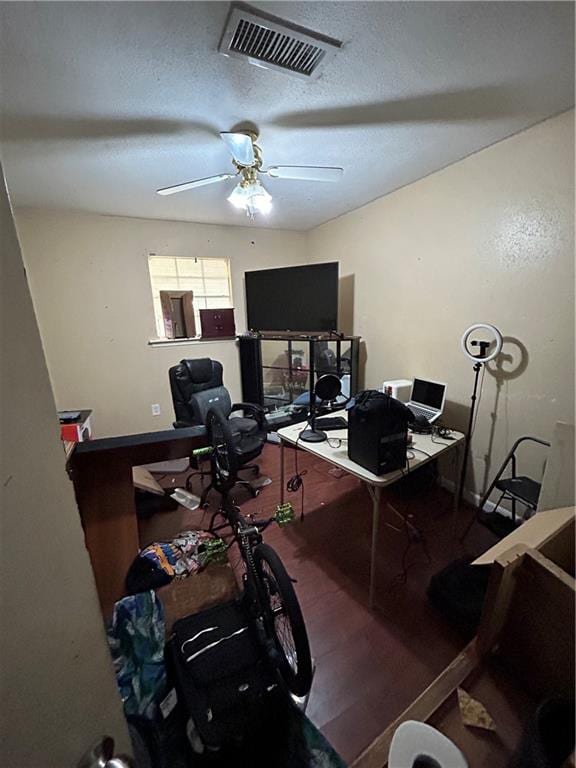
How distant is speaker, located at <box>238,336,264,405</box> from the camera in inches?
153

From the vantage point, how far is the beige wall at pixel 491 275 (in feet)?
5.93

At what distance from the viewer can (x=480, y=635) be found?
2.98ft

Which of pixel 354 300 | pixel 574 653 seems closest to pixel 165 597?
pixel 574 653

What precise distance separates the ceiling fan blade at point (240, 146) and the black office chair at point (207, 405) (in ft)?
5.60

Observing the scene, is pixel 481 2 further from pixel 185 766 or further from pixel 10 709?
pixel 185 766

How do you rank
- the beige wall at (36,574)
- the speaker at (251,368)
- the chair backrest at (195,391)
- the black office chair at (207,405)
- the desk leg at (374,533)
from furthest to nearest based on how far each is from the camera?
1. the speaker at (251,368)
2. the chair backrest at (195,391)
3. the black office chair at (207,405)
4. the desk leg at (374,533)
5. the beige wall at (36,574)

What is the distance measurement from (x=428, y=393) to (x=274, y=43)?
2.23m

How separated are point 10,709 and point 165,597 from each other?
145 centimetres

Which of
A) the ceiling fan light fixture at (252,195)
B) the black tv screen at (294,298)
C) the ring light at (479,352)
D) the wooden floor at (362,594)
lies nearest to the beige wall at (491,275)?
the ring light at (479,352)

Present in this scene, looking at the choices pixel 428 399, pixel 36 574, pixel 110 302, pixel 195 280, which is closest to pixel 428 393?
pixel 428 399

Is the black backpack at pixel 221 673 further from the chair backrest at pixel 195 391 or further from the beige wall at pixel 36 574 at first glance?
the chair backrest at pixel 195 391

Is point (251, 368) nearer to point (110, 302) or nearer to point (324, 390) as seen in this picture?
point (110, 302)

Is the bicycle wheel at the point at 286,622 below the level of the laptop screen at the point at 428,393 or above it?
below

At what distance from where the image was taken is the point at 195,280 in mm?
3809
